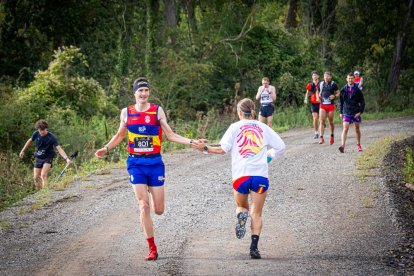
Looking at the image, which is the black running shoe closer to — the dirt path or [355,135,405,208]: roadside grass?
the dirt path

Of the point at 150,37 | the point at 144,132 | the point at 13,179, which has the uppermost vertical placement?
the point at 150,37

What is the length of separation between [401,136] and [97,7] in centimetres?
2003

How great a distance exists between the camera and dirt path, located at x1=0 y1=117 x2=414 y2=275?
8.42 metres

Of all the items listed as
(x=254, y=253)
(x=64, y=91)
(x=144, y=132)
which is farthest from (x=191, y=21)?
(x=254, y=253)

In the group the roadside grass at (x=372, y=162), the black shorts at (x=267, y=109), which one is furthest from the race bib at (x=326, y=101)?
the black shorts at (x=267, y=109)

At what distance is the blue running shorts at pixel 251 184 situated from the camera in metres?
8.46

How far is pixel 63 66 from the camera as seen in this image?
27047 mm

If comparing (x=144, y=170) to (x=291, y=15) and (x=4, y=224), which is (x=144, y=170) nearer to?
(x=4, y=224)

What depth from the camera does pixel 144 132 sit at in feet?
28.7

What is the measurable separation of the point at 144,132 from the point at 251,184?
4.74 ft

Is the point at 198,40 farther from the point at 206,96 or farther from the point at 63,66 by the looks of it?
the point at 63,66

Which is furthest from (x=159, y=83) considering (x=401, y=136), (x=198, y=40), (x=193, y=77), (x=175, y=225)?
(x=175, y=225)

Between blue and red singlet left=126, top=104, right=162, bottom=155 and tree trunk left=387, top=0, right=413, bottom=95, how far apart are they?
30643 mm

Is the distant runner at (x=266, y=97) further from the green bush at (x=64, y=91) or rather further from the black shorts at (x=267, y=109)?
the green bush at (x=64, y=91)
